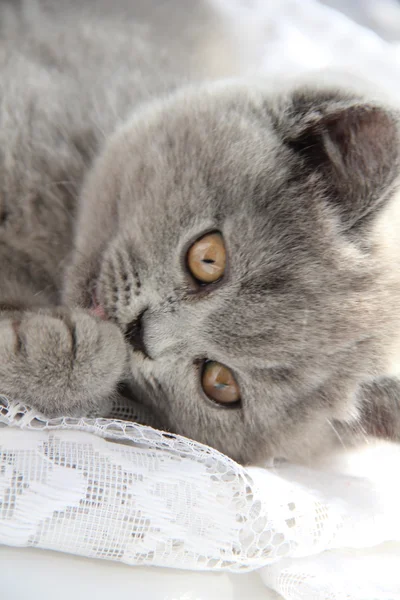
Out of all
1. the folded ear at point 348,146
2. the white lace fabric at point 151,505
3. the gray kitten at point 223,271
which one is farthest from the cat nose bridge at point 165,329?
the folded ear at point 348,146

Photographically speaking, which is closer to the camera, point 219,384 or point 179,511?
point 179,511

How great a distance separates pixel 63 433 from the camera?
0.80 meters

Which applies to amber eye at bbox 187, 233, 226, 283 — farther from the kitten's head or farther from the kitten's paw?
the kitten's paw

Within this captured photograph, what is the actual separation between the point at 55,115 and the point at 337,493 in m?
0.95

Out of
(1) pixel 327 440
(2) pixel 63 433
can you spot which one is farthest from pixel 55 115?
(1) pixel 327 440

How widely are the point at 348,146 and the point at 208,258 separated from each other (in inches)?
11.8

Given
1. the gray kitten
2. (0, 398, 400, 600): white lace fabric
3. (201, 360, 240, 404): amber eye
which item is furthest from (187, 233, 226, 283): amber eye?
(0, 398, 400, 600): white lace fabric

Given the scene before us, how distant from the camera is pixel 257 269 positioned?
37.0 inches

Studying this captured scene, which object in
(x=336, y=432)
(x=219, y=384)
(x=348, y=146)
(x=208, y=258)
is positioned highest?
(x=348, y=146)

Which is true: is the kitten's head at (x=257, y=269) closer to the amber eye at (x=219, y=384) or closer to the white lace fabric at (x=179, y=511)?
the amber eye at (x=219, y=384)

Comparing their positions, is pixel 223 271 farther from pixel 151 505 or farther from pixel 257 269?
pixel 151 505

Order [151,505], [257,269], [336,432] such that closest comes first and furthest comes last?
[151,505]
[257,269]
[336,432]

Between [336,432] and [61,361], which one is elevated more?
[61,361]

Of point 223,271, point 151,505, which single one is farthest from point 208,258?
point 151,505
